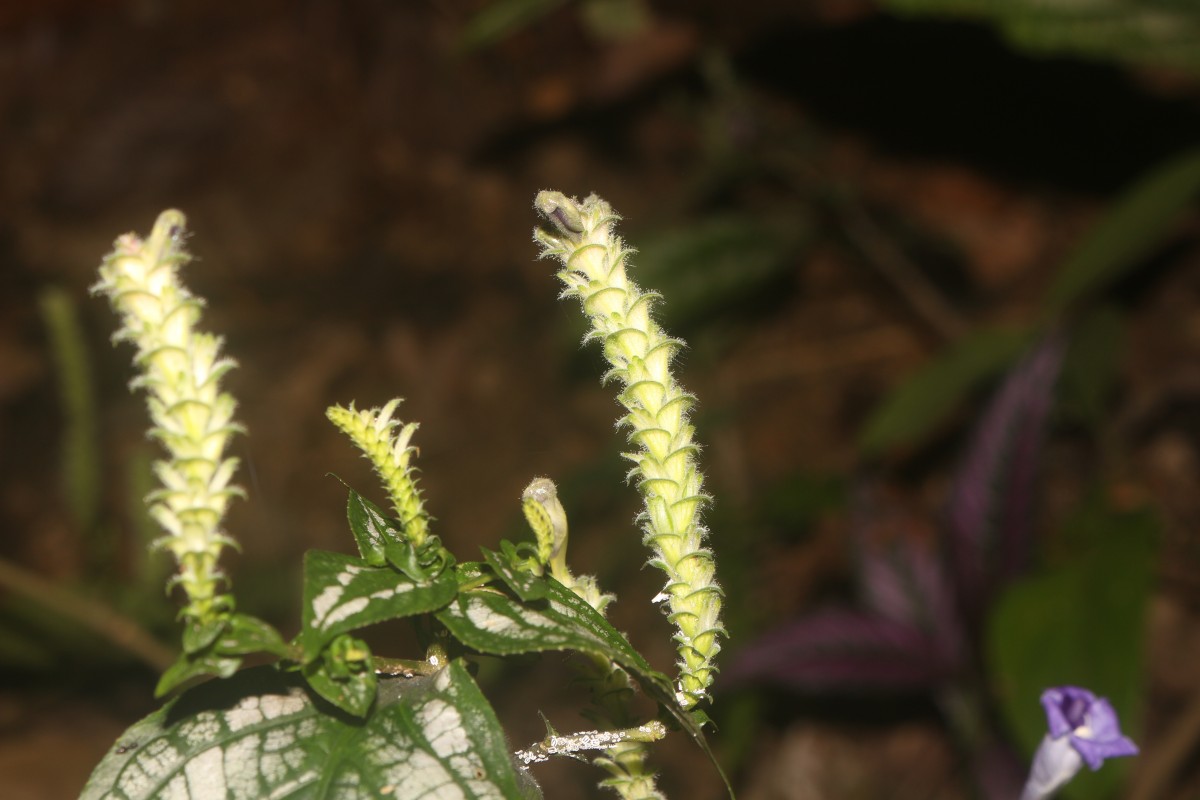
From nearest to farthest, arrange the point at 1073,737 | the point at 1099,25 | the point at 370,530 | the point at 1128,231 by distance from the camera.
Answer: the point at 370,530 < the point at 1073,737 < the point at 1099,25 < the point at 1128,231

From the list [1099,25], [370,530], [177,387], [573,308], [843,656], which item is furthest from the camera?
[573,308]

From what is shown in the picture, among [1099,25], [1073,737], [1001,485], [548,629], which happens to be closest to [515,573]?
[548,629]

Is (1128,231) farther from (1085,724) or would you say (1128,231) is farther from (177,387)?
(177,387)

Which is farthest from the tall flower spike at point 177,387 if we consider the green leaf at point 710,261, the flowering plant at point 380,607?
the green leaf at point 710,261

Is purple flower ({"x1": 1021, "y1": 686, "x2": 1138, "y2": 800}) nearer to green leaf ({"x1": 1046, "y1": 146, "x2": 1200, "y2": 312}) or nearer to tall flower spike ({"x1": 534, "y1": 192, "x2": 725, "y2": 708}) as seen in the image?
tall flower spike ({"x1": 534, "y1": 192, "x2": 725, "y2": 708})

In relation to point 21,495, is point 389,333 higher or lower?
higher

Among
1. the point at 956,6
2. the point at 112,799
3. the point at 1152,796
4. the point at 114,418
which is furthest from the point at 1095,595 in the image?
the point at 114,418

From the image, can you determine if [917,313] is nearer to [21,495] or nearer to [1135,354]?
[1135,354]
